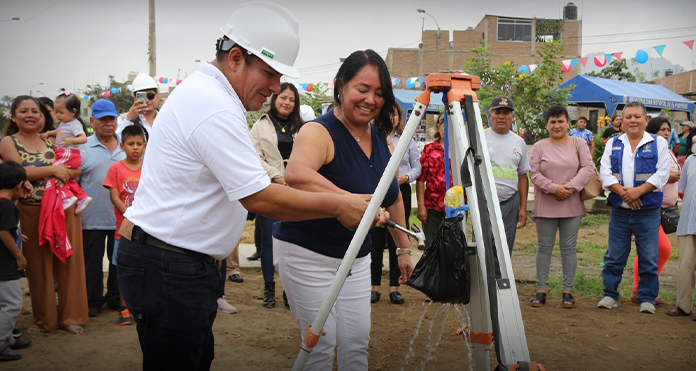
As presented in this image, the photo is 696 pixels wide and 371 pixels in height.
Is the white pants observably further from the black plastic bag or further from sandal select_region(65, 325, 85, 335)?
sandal select_region(65, 325, 85, 335)

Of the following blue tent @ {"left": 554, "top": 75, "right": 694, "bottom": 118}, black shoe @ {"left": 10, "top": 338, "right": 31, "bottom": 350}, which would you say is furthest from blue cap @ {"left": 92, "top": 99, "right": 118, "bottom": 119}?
blue tent @ {"left": 554, "top": 75, "right": 694, "bottom": 118}

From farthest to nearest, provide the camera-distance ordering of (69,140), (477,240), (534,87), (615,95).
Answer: (615,95), (534,87), (69,140), (477,240)

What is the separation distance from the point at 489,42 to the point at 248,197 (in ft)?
167

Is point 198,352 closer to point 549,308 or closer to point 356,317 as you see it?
point 356,317

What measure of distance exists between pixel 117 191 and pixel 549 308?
439 cm

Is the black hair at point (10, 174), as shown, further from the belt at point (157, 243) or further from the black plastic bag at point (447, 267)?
the black plastic bag at point (447, 267)

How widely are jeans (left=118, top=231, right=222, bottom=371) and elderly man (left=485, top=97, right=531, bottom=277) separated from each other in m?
4.24

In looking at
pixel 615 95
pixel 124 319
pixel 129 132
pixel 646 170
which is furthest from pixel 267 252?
pixel 615 95

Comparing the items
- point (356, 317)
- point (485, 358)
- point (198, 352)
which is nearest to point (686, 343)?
point (485, 358)

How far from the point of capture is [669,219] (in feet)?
19.8

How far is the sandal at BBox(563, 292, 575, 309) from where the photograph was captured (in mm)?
5900

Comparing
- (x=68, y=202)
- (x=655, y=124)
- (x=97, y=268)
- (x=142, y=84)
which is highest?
(x=142, y=84)

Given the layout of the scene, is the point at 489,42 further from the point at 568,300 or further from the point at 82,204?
the point at 82,204

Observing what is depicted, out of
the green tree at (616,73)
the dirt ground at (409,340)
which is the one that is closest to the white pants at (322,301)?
the dirt ground at (409,340)
